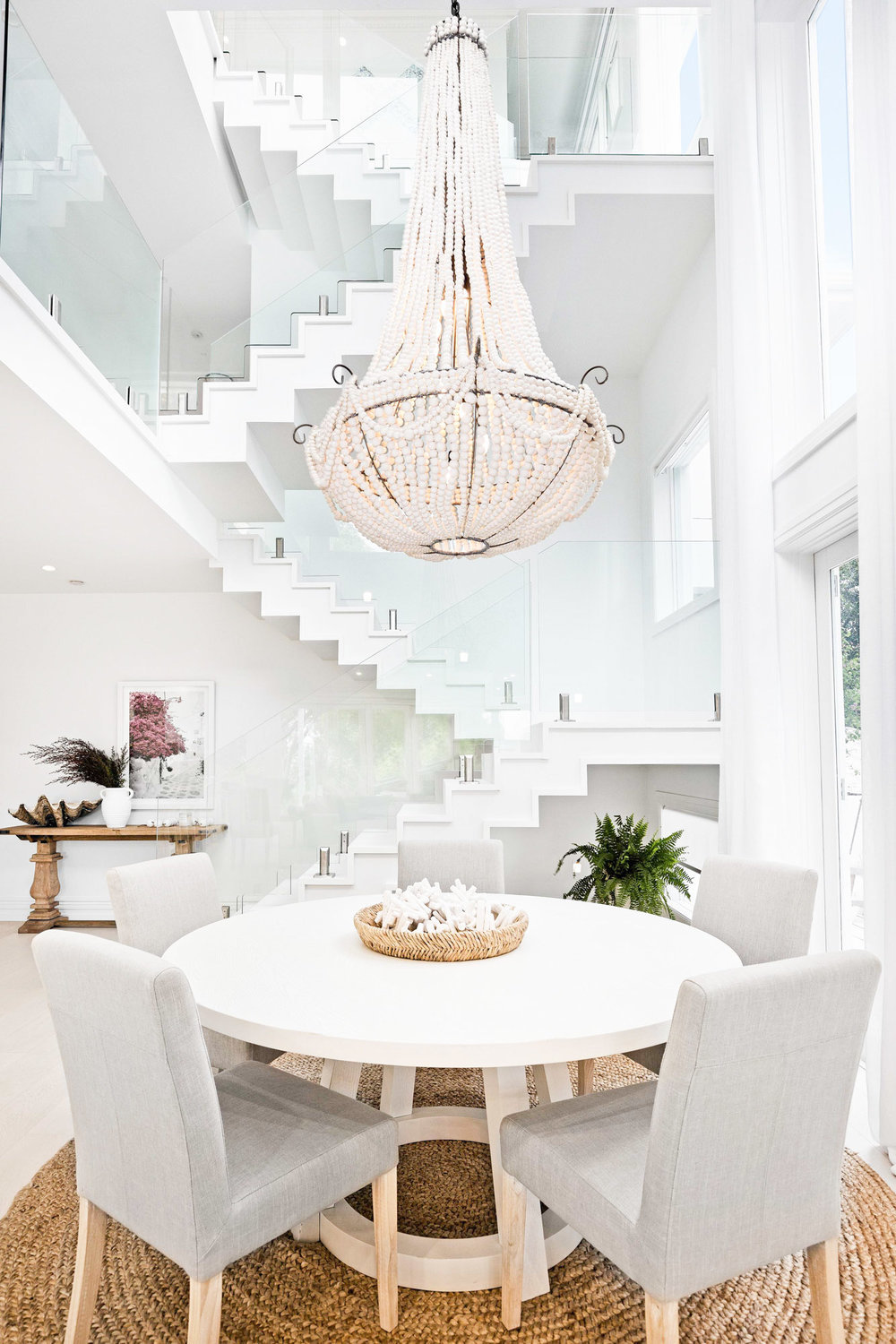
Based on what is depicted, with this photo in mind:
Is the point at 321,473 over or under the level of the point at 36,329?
under

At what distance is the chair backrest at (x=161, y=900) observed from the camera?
213cm

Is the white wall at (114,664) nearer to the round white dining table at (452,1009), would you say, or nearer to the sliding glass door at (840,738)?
the sliding glass door at (840,738)

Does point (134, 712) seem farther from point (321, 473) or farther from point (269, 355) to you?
point (321, 473)

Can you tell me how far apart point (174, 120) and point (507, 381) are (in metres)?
3.40

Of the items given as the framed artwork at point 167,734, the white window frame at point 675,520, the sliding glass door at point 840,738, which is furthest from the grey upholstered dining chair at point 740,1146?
the framed artwork at point 167,734

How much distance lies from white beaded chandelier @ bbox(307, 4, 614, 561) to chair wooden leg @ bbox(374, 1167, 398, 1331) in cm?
152

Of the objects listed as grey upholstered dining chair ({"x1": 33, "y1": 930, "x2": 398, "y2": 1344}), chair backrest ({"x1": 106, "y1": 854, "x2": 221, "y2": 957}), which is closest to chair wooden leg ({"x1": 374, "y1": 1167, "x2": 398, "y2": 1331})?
grey upholstered dining chair ({"x1": 33, "y1": 930, "x2": 398, "y2": 1344})

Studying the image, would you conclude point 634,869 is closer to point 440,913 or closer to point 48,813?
point 440,913

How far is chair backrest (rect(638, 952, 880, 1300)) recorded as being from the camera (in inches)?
45.8

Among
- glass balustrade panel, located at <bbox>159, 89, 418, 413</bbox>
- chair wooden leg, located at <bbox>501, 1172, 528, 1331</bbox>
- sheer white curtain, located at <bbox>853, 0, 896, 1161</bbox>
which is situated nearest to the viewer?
chair wooden leg, located at <bbox>501, 1172, 528, 1331</bbox>

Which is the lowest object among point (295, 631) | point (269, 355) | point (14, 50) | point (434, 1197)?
point (434, 1197)

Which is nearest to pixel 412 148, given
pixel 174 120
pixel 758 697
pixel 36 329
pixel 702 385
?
pixel 174 120

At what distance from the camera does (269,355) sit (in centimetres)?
407

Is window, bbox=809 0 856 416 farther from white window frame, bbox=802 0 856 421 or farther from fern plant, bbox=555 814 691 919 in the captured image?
fern plant, bbox=555 814 691 919
